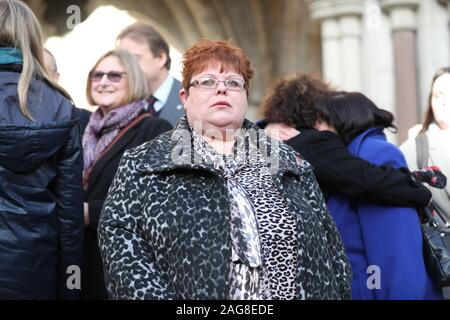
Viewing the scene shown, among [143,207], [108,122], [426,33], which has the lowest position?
[143,207]

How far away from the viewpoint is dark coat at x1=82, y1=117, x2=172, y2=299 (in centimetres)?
342

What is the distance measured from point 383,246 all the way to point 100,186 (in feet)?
4.17

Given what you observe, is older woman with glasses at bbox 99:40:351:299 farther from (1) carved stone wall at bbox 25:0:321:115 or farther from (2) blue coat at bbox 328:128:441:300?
(1) carved stone wall at bbox 25:0:321:115

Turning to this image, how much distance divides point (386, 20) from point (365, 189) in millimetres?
5549

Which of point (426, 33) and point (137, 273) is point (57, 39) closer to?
point (426, 33)

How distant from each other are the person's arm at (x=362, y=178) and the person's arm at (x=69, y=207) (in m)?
1.01

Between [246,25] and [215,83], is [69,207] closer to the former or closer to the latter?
[215,83]

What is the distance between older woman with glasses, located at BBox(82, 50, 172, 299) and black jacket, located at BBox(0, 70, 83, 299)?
1.24 feet

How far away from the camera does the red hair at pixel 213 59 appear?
8.86 feet

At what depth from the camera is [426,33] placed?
817 centimetres

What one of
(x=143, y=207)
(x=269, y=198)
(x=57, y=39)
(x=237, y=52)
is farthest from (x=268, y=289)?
(x=57, y=39)

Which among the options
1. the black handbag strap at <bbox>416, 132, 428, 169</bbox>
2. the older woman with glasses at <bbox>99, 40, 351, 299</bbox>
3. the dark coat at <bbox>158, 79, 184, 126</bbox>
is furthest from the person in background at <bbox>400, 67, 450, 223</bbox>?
the older woman with glasses at <bbox>99, 40, 351, 299</bbox>

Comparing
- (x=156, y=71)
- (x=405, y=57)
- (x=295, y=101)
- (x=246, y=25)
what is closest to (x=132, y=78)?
(x=156, y=71)

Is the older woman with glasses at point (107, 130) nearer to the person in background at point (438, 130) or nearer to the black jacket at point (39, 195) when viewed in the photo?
the black jacket at point (39, 195)
